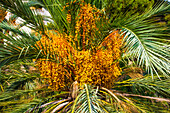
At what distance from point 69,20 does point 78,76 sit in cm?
97

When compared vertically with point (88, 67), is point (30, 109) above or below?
below

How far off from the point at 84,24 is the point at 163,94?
1.68 meters

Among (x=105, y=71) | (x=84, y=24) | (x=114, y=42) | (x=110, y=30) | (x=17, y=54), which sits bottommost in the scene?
(x=105, y=71)

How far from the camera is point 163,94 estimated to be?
232 cm

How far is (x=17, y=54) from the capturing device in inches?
71.0

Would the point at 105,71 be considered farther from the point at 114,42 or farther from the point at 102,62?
the point at 114,42

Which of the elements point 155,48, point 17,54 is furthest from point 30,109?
point 155,48

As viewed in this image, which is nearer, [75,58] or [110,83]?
[75,58]

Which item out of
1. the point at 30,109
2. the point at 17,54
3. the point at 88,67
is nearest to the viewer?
the point at 17,54

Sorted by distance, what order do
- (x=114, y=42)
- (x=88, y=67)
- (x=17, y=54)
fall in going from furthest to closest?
1. (x=114, y=42)
2. (x=88, y=67)
3. (x=17, y=54)

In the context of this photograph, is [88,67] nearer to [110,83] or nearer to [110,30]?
[110,83]

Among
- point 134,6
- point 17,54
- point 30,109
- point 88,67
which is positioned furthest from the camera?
point 134,6

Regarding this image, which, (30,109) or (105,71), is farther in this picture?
(105,71)

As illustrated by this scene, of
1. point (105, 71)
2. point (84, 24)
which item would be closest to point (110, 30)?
point (84, 24)
